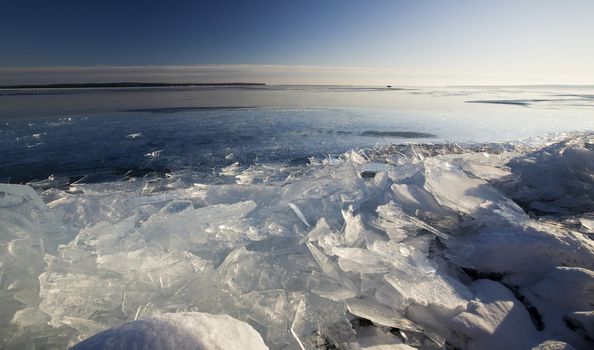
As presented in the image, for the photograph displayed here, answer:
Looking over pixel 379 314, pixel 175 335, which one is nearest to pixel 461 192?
pixel 379 314

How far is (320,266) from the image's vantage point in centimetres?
206

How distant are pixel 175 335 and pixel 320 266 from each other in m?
1.08

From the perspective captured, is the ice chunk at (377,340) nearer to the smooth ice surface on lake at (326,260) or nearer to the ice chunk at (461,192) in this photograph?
the smooth ice surface on lake at (326,260)

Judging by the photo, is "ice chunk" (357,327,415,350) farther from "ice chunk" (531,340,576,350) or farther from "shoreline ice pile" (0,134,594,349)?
"ice chunk" (531,340,576,350)

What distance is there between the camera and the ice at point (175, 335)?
112 cm

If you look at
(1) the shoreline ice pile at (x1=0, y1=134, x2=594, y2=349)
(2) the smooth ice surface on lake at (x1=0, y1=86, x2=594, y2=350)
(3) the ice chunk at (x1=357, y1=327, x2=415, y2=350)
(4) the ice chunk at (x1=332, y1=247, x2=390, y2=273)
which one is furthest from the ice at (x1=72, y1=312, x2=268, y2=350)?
(4) the ice chunk at (x1=332, y1=247, x2=390, y2=273)

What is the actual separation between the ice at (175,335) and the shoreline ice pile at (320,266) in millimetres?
386

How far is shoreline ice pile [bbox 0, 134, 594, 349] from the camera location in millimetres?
1648

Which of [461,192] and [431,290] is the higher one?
[461,192]

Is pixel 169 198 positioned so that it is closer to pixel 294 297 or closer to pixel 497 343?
pixel 294 297

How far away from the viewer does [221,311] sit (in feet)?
5.71

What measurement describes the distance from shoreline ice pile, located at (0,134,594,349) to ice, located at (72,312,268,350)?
386 mm

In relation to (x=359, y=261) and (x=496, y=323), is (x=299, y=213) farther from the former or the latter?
(x=496, y=323)

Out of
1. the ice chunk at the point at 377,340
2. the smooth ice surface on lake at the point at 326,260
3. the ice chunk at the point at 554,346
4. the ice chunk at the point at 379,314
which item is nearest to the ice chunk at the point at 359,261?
the smooth ice surface on lake at the point at 326,260
